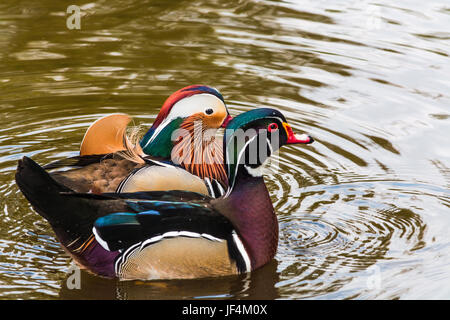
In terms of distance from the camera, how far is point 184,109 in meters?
7.50

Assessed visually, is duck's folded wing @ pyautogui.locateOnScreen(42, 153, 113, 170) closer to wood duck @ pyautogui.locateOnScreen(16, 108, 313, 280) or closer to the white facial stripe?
the white facial stripe

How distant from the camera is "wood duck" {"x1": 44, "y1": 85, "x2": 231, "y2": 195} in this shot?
6906 mm

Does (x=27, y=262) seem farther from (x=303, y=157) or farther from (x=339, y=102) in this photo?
(x=339, y=102)

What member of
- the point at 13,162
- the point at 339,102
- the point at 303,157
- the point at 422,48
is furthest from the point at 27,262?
the point at 422,48

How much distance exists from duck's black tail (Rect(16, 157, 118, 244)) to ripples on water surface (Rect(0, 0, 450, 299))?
0.39m

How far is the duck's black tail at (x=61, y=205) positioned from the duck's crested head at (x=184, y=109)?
1.39 m

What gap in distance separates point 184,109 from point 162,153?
42cm

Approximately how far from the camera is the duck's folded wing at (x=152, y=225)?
6156mm

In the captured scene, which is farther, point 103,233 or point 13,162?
point 13,162

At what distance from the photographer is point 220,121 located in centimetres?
763

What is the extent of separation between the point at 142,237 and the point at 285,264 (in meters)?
1.10
